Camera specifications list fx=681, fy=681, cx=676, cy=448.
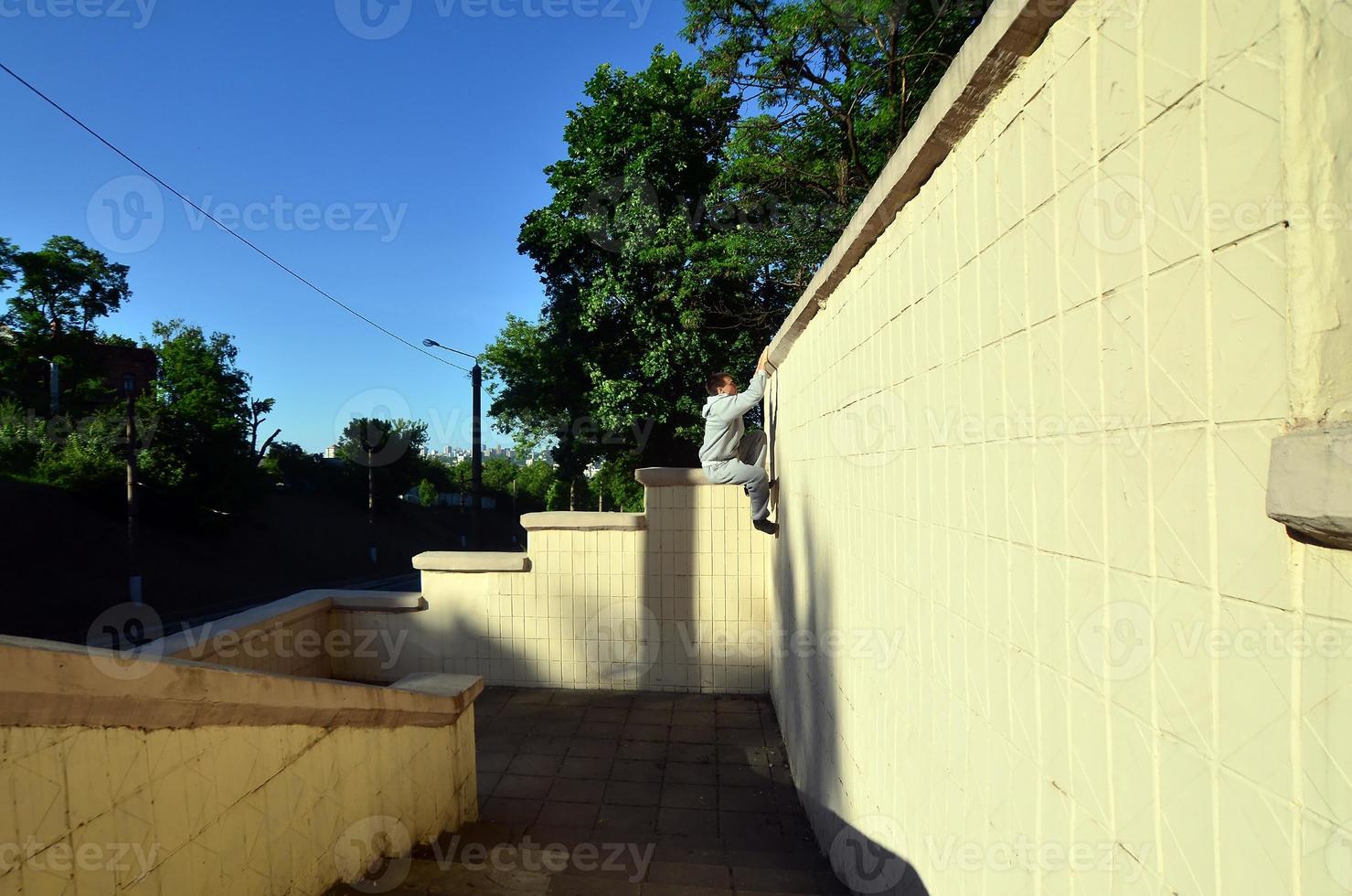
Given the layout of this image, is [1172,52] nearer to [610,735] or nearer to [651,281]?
[610,735]

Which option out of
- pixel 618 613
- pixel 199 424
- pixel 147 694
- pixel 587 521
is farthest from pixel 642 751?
pixel 199 424

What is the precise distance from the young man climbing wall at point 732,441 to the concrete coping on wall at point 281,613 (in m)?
3.53

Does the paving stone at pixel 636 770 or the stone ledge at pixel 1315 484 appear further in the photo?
the paving stone at pixel 636 770

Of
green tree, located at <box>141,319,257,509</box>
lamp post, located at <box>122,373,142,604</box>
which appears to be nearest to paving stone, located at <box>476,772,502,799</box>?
lamp post, located at <box>122,373,142,604</box>

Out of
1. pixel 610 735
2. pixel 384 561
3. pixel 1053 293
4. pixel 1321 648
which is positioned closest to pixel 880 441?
pixel 1053 293

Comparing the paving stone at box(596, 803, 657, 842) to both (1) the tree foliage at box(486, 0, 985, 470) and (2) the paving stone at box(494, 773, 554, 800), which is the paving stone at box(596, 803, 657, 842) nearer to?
(2) the paving stone at box(494, 773, 554, 800)

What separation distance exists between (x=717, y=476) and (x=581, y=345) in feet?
28.0

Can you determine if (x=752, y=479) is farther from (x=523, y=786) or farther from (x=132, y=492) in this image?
(x=132, y=492)

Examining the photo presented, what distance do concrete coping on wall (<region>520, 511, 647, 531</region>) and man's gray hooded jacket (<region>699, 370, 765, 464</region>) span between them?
4.25ft

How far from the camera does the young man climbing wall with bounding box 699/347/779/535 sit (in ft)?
17.9

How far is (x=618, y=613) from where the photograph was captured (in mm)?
6941

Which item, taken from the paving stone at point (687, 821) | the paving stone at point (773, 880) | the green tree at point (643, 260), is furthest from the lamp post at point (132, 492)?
the paving stone at point (773, 880)

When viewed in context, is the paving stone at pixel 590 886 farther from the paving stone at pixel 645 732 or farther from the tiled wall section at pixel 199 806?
the paving stone at pixel 645 732

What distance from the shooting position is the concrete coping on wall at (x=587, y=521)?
685 centimetres
